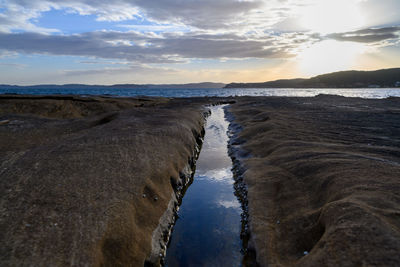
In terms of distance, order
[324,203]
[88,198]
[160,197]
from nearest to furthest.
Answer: [88,198] < [324,203] < [160,197]

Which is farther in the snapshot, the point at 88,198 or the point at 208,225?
the point at 208,225

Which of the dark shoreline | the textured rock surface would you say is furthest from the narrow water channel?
the textured rock surface

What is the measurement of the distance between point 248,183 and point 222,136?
625 inches

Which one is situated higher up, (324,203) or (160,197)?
(324,203)

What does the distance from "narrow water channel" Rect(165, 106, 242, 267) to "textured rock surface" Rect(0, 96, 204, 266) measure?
33.2 inches

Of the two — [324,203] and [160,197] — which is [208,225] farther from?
[324,203]

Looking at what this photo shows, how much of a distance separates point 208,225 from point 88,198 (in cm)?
498

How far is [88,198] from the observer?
352 inches

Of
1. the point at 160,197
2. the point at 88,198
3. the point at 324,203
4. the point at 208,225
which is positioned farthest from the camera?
the point at 160,197

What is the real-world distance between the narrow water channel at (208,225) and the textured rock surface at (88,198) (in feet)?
2.77

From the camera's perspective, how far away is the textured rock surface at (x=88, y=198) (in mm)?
6773

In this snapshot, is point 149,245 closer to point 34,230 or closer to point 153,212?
point 153,212

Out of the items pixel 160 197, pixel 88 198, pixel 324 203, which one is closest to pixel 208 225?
pixel 160 197

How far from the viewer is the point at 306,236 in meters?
8.22
